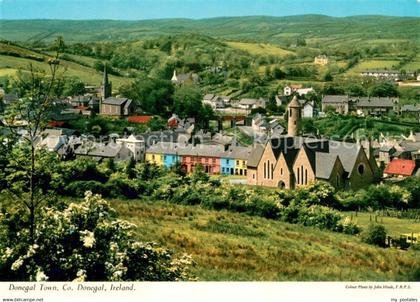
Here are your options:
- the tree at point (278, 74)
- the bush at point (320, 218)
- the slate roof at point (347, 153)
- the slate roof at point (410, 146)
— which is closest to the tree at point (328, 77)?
the tree at point (278, 74)

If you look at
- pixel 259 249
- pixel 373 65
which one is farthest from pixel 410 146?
pixel 373 65

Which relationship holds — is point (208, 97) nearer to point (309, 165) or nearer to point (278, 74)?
point (278, 74)

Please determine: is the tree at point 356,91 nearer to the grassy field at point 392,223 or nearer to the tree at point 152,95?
the tree at point 152,95

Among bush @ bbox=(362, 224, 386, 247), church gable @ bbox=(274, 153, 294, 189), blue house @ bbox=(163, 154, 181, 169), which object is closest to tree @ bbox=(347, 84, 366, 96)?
church gable @ bbox=(274, 153, 294, 189)

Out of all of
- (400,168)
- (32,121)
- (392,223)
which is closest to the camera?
(32,121)
